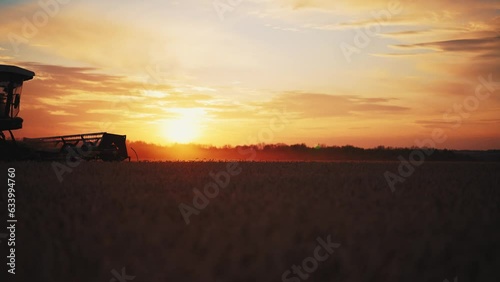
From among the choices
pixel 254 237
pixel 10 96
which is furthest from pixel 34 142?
pixel 254 237

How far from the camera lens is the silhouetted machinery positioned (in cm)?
2280

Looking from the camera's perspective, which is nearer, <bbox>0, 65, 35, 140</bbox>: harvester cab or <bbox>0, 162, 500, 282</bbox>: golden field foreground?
<bbox>0, 162, 500, 282</bbox>: golden field foreground

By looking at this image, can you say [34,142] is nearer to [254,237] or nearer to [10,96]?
[10,96]

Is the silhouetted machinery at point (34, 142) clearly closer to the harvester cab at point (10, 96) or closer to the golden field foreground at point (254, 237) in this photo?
the harvester cab at point (10, 96)

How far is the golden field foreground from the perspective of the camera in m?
4.44

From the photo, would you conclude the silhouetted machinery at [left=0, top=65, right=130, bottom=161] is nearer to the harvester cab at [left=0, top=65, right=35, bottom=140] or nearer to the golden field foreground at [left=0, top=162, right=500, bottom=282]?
the harvester cab at [left=0, top=65, right=35, bottom=140]

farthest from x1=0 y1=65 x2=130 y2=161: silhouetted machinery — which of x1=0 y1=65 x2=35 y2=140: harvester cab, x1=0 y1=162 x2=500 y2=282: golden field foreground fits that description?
x1=0 y1=162 x2=500 y2=282: golden field foreground

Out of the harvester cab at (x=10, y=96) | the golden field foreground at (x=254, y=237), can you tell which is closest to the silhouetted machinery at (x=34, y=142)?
the harvester cab at (x=10, y=96)

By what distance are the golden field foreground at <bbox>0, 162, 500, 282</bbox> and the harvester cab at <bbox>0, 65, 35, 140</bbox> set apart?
15.0 metres

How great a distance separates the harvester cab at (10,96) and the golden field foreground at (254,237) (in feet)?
49.1

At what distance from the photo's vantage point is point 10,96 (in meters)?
23.3

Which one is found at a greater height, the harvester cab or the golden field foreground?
the harvester cab

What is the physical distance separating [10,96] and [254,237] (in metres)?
21.2

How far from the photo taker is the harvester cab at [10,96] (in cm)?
2292
